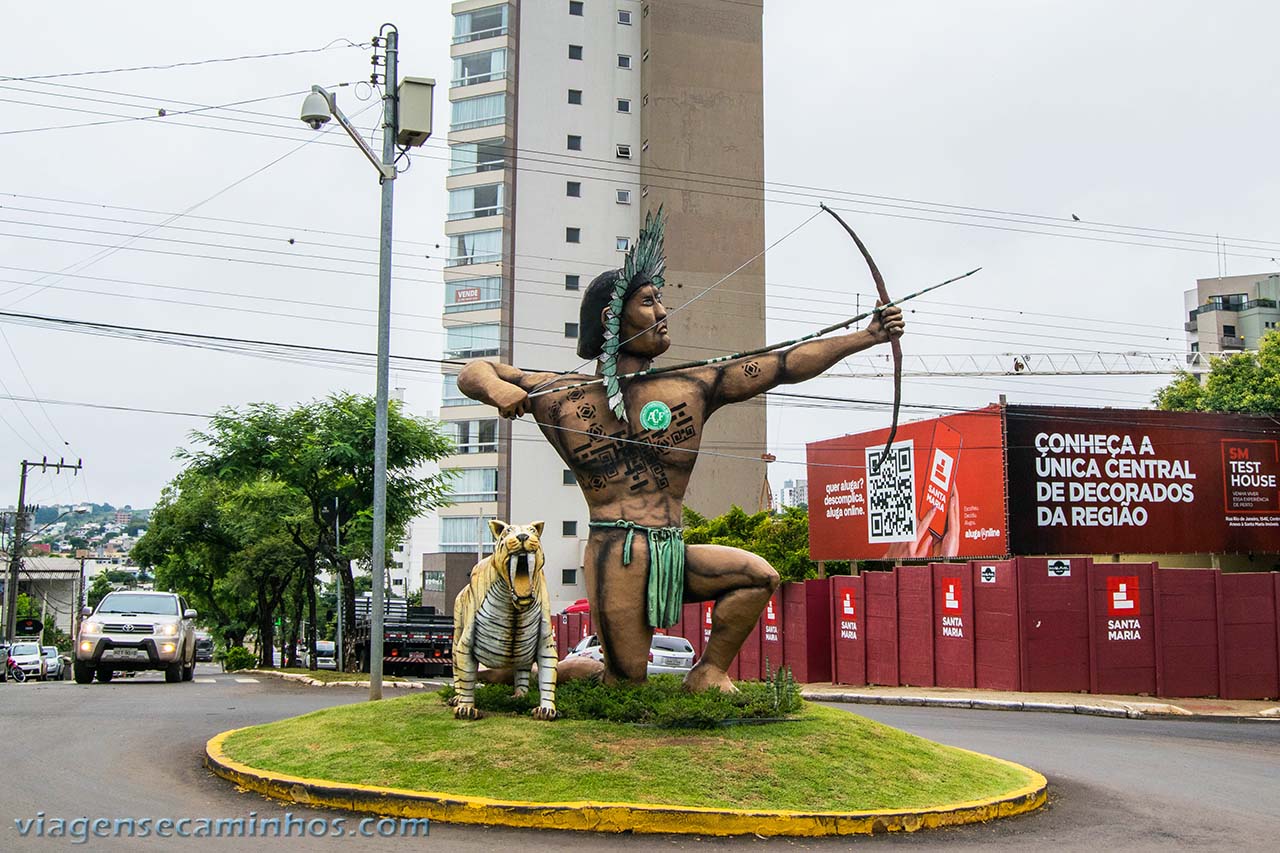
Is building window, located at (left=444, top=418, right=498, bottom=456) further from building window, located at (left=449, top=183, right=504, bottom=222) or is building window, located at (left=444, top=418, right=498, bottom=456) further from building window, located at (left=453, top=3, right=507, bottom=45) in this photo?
building window, located at (left=453, top=3, right=507, bottom=45)

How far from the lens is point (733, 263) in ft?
175

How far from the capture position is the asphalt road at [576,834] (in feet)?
25.5

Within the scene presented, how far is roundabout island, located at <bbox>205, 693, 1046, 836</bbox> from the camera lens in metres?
8.01

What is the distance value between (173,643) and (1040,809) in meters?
16.3

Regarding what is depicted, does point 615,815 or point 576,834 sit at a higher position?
point 615,815

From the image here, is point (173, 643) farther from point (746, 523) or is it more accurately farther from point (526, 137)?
point (526, 137)

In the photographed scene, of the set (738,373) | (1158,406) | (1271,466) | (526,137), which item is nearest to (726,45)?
(526,137)

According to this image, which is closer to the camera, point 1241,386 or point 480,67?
point 1241,386

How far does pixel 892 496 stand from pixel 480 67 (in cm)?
3280

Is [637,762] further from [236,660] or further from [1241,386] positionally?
[1241,386]

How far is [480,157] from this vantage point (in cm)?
5644

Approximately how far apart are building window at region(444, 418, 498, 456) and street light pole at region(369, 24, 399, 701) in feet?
133

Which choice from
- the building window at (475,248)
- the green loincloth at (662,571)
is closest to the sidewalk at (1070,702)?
the green loincloth at (662,571)

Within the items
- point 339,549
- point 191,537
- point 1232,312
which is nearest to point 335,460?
point 339,549
